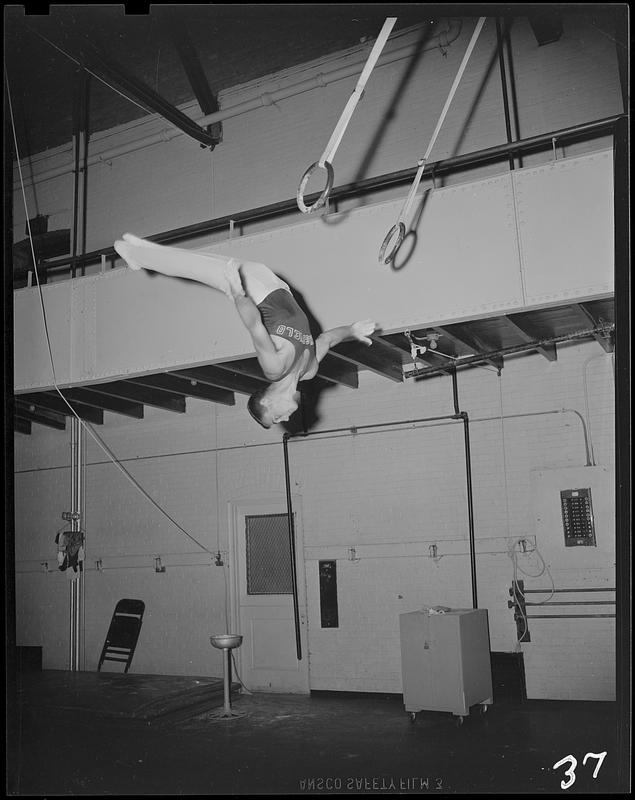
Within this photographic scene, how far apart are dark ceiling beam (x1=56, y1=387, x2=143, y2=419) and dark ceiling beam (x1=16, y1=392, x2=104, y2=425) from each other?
0.56ft

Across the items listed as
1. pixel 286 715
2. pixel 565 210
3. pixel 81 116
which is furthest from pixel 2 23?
pixel 286 715

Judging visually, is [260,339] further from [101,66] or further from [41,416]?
[41,416]

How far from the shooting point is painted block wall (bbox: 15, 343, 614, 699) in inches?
276

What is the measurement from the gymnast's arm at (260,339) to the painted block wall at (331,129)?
4.14 m

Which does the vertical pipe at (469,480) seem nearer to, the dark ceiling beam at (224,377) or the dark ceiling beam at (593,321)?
the dark ceiling beam at (593,321)

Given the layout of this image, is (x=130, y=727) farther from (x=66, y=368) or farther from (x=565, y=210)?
(x=565, y=210)

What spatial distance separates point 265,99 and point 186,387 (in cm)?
370

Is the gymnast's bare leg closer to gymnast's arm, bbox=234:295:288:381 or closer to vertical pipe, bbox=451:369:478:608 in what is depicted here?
gymnast's arm, bbox=234:295:288:381

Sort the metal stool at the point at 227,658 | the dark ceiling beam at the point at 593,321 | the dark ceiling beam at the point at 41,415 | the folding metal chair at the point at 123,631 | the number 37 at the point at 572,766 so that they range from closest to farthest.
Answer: the number 37 at the point at 572,766 < the dark ceiling beam at the point at 593,321 < the metal stool at the point at 227,658 < the folding metal chair at the point at 123,631 < the dark ceiling beam at the point at 41,415

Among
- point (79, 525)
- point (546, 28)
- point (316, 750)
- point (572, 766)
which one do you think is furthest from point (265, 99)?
point (572, 766)

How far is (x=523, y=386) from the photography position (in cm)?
722

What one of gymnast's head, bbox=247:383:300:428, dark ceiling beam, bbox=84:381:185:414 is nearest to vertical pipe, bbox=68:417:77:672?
dark ceiling beam, bbox=84:381:185:414

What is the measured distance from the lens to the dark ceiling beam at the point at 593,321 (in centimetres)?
574

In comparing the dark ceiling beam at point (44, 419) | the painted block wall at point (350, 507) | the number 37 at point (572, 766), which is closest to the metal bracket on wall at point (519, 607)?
the painted block wall at point (350, 507)
